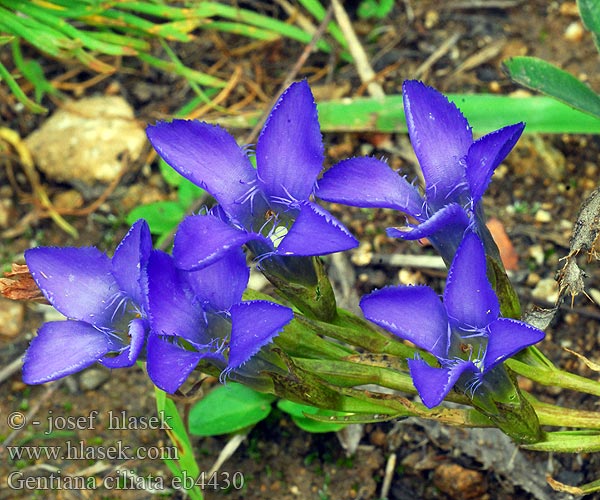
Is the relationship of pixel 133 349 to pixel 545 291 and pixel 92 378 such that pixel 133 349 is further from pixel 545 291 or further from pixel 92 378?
pixel 545 291

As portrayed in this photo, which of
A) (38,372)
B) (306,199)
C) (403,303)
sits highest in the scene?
(306,199)

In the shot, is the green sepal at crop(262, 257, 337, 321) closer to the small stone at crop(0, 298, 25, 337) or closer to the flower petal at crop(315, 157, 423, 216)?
the flower petal at crop(315, 157, 423, 216)

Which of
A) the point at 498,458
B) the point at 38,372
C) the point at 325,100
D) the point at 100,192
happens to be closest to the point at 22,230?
the point at 100,192

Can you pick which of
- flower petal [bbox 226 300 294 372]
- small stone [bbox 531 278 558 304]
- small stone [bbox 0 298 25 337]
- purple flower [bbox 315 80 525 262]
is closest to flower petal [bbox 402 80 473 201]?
purple flower [bbox 315 80 525 262]

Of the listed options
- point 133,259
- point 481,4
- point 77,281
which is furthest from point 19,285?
point 481,4

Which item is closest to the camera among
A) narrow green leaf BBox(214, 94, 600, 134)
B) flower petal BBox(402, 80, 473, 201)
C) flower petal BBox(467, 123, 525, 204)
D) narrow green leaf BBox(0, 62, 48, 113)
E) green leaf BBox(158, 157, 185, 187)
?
flower petal BBox(467, 123, 525, 204)

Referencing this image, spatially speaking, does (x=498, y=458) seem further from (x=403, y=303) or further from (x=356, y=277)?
(x=403, y=303)
